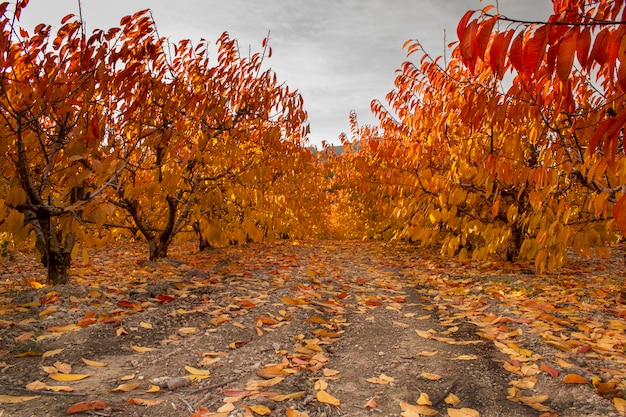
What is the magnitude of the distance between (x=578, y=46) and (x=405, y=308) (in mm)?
3369

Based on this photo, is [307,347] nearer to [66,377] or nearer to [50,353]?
[66,377]

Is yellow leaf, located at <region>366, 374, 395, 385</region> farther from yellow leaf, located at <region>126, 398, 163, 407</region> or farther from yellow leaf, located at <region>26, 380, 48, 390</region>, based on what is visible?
yellow leaf, located at <region>26, 380, 48, 390</region>

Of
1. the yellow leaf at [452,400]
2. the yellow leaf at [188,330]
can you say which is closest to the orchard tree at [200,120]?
the yellow leaf at [188,330]

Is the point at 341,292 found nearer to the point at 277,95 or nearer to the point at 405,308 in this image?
the point at 405,308

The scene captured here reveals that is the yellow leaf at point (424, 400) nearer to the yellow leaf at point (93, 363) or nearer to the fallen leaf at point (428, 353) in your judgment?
the fallen leaf at point (428, 353)

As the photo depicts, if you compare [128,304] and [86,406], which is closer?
[86,406]

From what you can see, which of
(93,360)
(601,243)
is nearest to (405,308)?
(601,243)

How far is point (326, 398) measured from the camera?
203 centimetres

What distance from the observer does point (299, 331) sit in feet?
10.3

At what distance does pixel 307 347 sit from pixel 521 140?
12.8 feet

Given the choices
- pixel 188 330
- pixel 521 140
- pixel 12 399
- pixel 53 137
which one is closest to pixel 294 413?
pixel 12 399

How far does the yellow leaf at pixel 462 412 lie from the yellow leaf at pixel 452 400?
0.06 m

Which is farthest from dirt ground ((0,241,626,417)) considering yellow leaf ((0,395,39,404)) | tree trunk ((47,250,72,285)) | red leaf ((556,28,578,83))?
red leaf ((556,28,578,83))

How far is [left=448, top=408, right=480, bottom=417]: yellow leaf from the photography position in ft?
6.18
